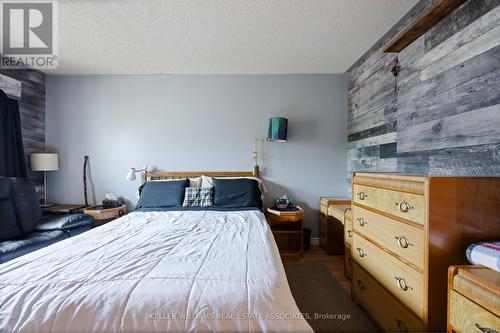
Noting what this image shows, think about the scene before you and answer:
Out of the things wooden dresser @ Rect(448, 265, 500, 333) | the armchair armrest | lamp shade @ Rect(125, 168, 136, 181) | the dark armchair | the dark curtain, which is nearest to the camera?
wooden dresser @ Rect(448, 265, 500, 333)

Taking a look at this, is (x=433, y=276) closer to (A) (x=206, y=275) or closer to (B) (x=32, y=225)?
(A) (x=206, y=275)

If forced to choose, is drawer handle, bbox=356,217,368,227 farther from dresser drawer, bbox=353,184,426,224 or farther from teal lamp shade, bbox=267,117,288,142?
teal lamp shade, bbox=267,117,288,142

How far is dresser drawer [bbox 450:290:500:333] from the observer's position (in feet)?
2.43

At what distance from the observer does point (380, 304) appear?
140 centimetres

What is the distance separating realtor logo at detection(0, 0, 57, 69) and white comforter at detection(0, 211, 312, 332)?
200 cm

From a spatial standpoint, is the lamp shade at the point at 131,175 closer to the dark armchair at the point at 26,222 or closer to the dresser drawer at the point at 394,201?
the dark armchair at the point at 26,222

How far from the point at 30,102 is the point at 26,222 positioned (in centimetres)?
173

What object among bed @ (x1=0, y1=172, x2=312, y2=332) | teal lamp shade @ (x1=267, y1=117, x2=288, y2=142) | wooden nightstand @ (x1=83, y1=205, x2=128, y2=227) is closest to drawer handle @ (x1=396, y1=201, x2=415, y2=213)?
bed @ (x1=0, y1=172, x2=312, y2=332)

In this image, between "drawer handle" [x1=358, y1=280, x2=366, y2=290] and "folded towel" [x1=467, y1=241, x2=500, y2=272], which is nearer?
"folded towel" [x1=467, y1=241, x2=500, y2=272]

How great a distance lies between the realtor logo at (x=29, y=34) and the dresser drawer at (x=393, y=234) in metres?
3.01

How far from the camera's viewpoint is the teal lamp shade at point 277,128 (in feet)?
9.44

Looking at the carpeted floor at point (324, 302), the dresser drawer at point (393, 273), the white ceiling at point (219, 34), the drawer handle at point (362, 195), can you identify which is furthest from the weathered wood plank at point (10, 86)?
the dresser drawer at point (393, 273)

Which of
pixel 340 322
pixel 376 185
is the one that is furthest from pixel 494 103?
pixel 340 322

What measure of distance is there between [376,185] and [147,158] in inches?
114
